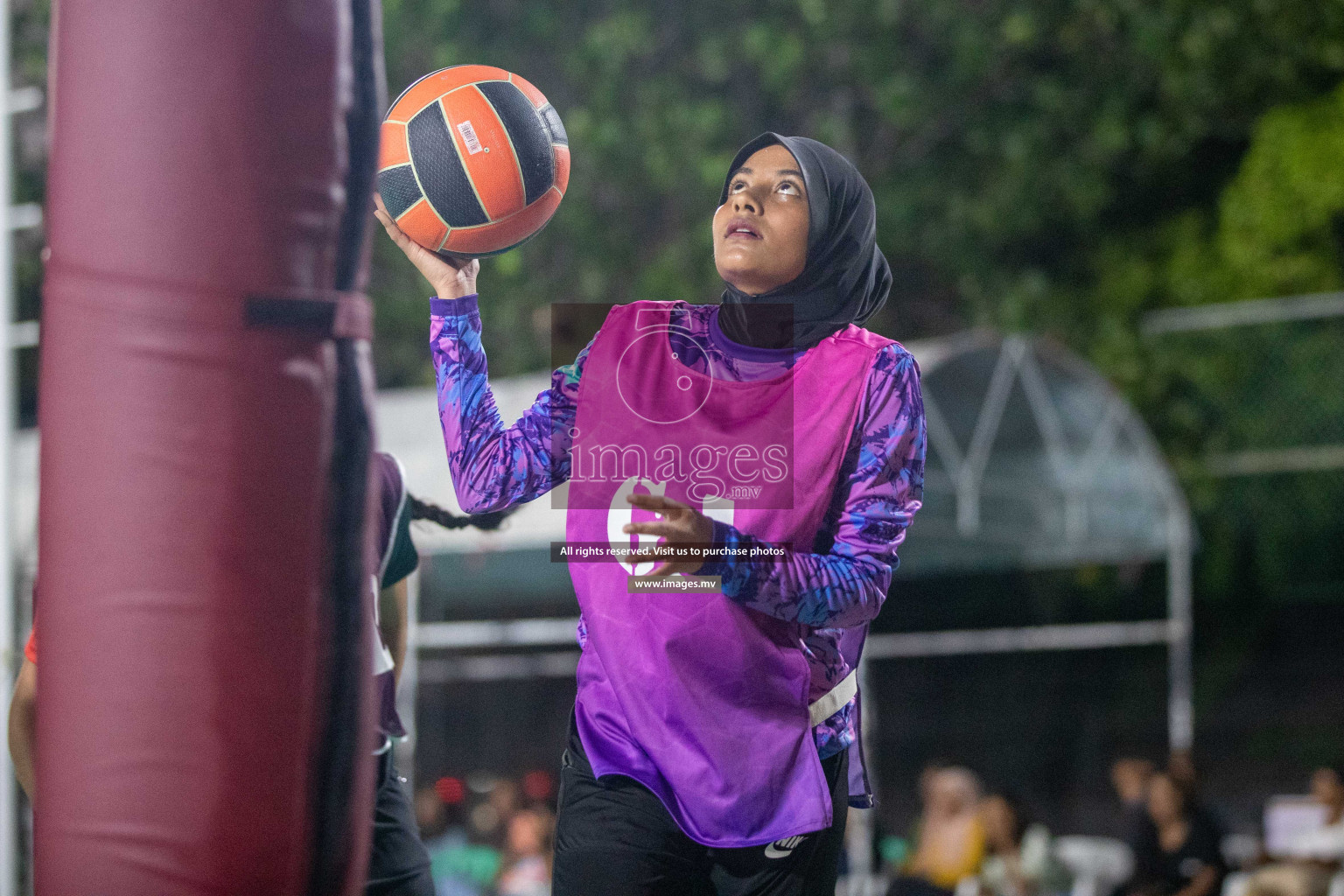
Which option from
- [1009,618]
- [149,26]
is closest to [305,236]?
[149,26]

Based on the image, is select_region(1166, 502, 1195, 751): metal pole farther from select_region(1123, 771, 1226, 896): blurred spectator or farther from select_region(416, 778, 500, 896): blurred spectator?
select_region(416, 778, 500, 896): blurred spectator

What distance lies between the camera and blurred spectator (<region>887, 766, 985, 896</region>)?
690 centimetres

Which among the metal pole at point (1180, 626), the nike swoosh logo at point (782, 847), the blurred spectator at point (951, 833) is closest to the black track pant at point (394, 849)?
the nike swoosh logo at point (782, 847)

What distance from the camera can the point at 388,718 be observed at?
2699mm

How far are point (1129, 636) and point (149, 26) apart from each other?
29.1ft

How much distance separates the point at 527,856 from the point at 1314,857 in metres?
3.75

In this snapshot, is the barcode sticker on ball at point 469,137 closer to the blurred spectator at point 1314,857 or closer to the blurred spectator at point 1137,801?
the blurred spectator at point 1314,857

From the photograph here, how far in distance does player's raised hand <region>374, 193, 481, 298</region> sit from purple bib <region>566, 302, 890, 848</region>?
28cm

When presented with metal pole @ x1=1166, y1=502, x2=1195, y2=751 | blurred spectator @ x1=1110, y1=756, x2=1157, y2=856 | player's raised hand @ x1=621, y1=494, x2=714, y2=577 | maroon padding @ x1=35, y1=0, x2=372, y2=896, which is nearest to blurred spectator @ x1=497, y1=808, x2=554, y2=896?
blurred spectator @ x1=1110, y1=756, x2=1157, y2=856

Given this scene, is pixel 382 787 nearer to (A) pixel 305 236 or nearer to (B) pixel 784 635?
(B) pixel 784 635

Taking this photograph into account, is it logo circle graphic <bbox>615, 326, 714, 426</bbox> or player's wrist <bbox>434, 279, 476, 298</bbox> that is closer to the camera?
logo circle graphic <bbox>615, 326, 714, 426</bbox>

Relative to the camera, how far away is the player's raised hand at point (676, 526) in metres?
1.96

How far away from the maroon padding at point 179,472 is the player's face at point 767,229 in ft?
2.65

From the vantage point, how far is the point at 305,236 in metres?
1.65
